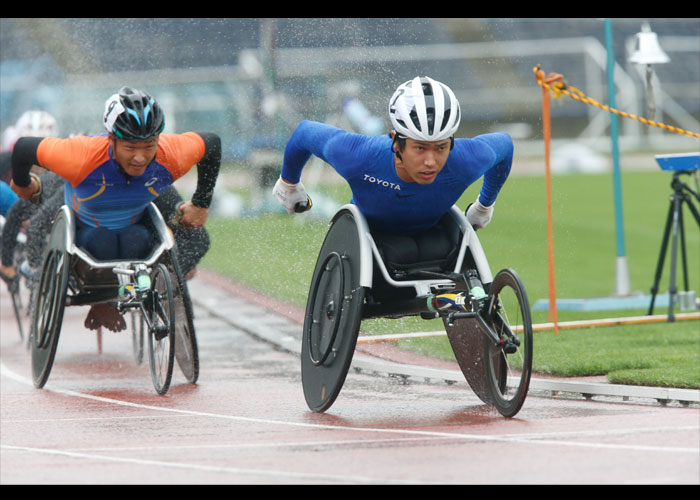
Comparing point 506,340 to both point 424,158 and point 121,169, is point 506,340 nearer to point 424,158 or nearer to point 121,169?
point 424,158

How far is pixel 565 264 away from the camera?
16938mm

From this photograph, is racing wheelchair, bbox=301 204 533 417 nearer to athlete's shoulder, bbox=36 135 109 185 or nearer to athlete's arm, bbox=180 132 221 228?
athlete's arm, bbox=180 132 221 228

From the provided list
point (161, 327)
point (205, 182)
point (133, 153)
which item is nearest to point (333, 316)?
point (161, 327)

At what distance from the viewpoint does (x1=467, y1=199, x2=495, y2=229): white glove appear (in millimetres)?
8631

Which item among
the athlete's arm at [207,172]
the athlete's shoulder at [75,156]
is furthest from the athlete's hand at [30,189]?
the athlete's arm at [207,172]

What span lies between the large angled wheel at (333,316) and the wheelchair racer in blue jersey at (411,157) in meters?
0.28

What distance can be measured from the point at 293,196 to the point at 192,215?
65.3 inches

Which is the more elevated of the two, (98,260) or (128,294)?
(98,260)

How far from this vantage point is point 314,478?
19.3 ft

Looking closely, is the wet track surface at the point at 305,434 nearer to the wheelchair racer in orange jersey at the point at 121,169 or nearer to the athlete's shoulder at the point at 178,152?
the wheelchair racer in orange jersey at the point at 121,169

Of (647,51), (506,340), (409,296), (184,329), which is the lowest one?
(506,340)

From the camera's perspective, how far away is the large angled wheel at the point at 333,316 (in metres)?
7.79

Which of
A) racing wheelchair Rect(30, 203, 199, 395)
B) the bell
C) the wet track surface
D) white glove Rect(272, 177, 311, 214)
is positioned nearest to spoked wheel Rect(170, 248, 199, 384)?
racing wheelchair Rect(30, 203, 199, 395)

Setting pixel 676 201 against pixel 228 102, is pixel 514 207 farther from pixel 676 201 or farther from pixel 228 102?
pixel 228 102
